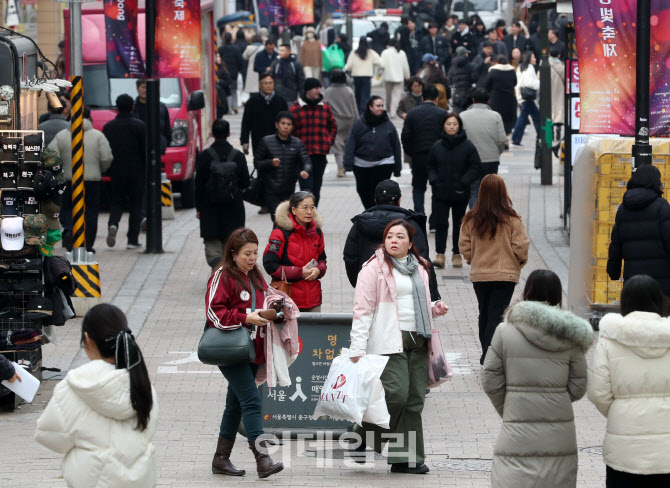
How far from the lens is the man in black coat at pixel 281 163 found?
1461 cm

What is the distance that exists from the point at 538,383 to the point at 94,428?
6.91ft

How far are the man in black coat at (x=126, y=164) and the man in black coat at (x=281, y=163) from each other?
2170 mm

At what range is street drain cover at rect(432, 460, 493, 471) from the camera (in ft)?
27.1

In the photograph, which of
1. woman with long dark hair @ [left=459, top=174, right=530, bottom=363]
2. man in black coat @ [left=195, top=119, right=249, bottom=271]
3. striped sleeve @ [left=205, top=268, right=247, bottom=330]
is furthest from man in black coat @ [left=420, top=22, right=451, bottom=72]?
striped sleeve @ [left=205, top=268, right=247, bottom=330]

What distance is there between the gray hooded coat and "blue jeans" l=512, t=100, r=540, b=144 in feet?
65.5

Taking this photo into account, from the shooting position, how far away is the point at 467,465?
8359 millimetres

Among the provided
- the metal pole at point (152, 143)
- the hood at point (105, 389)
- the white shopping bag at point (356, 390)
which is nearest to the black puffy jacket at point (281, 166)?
the metal pole at point (152, 143)

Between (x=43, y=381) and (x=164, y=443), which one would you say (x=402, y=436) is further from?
(x=43, y=381)

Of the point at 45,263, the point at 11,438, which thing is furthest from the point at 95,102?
the point at 11,438

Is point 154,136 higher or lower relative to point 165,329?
higher

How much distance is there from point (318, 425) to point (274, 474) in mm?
801

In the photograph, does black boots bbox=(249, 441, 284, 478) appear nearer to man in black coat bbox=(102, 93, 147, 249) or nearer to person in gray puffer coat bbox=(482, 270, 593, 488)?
person in gray puffer coat bbox=(482, 270, 593, 488)

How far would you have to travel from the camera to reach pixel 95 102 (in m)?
19.8

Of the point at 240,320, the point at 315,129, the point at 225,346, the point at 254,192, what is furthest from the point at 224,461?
the point at 315,129
